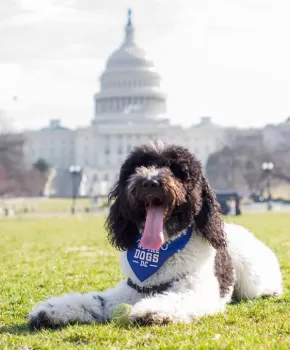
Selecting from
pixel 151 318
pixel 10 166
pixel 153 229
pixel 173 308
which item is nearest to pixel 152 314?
pixel 151 318

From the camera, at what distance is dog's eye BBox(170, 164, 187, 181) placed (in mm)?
5608

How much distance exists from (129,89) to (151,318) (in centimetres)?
13200

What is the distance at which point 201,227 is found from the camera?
19.1 feet

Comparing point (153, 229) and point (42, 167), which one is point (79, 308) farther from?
point (42, 167)

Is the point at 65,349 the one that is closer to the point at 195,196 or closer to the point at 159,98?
the point at 195,196

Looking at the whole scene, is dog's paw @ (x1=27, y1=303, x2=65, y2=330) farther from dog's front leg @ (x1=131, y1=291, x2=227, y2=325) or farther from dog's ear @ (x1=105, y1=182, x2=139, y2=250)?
dog's ear @ (x1=105, y1=182, x2=139, y2=250)

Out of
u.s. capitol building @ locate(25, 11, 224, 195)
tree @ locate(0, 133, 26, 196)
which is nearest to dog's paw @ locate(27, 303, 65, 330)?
tree @ locate(0, 133, 26, 196)

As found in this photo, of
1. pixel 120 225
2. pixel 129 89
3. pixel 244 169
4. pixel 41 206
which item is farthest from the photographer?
pixel 129 89

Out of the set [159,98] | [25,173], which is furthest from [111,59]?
[25,173]

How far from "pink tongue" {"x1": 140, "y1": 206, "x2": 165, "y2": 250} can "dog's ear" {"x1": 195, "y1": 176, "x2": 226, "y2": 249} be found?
500mm

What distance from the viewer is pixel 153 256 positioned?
18.9ft

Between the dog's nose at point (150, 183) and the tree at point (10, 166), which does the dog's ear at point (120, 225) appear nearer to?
the dog's nose at point (150, 183)

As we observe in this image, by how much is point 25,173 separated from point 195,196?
304 ft

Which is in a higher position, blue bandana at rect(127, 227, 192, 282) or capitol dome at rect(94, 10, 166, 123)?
capitol dome at rect(94, 10, 166, 123)
